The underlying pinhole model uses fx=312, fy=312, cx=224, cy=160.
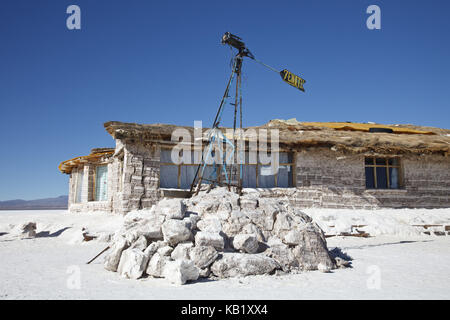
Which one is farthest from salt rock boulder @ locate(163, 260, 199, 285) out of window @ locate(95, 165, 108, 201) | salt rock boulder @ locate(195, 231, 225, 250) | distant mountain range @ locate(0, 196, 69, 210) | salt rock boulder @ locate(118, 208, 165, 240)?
distant mountain range @ locate(0, 196, 69, 210)

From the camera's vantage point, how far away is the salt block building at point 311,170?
33.6 ft

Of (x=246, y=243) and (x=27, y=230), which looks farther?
(x=27, y=230)

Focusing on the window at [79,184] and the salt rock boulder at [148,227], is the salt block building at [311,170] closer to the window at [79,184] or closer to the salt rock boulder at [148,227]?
the window at [79,184]

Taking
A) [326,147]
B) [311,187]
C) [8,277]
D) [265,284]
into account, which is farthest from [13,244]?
[326,147]

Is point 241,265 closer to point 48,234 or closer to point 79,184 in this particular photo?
point 48,234

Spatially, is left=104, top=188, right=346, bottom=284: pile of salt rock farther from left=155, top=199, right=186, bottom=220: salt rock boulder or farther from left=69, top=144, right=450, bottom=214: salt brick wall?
left=69, top=144, right=450, bottom=214: salt brick wall

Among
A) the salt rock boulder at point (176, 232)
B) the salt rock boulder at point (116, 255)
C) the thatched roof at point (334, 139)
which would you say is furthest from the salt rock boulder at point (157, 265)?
the thatched roof at point (334, 139)

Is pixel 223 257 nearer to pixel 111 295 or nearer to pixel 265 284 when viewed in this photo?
pixel 265 284

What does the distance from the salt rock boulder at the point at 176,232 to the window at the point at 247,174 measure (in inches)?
230

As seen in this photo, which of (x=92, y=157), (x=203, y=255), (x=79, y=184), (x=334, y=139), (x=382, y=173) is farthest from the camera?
(x=79, y=184)

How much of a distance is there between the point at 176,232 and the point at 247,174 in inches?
266

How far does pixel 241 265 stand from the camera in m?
4.70

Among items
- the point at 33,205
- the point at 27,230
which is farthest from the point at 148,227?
the point at 33,205

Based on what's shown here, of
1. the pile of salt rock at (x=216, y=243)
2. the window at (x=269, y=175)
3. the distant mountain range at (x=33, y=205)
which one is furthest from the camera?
the distant mountain range at (x=33, y=205)
